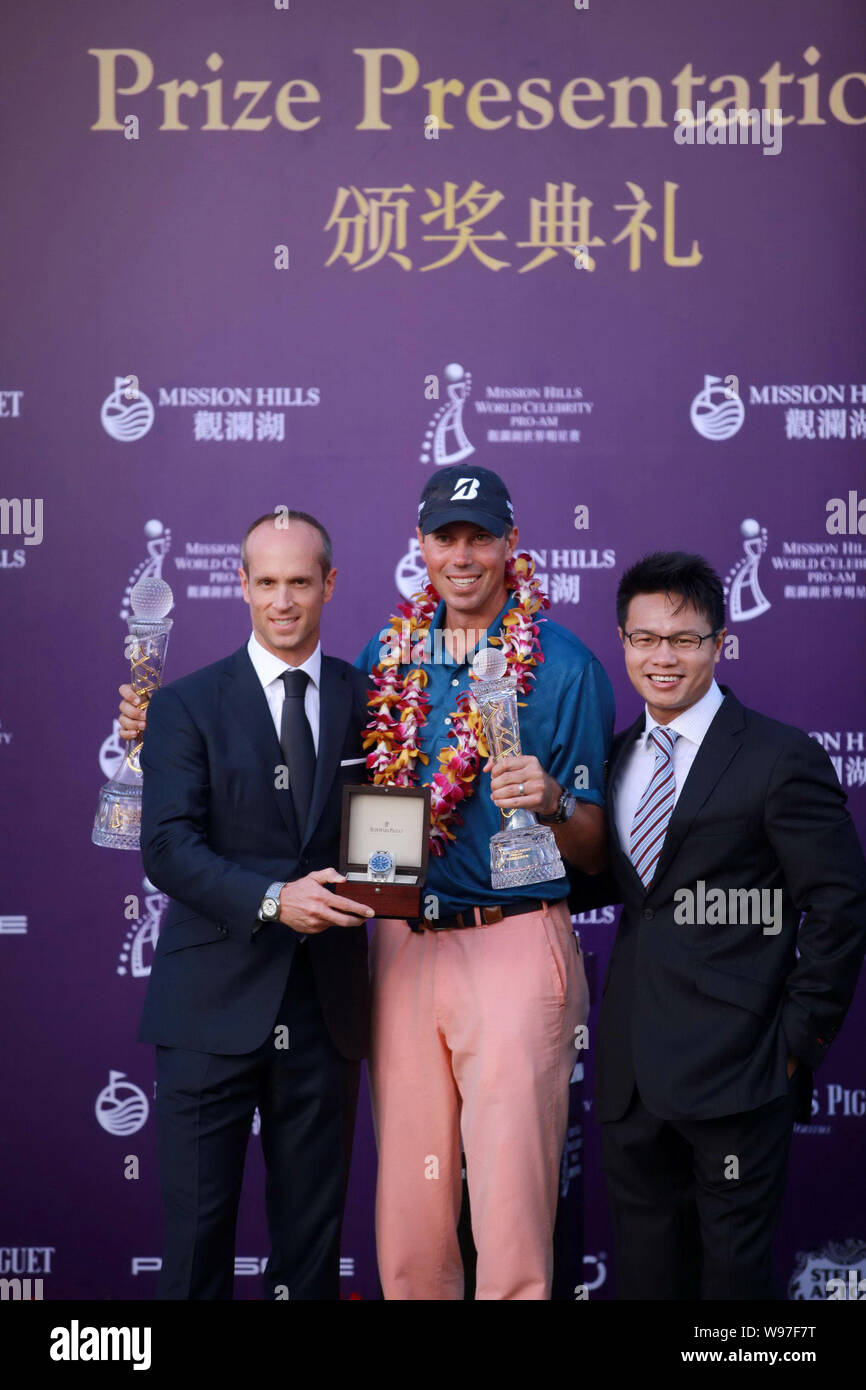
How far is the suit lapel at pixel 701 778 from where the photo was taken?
2.85 metres

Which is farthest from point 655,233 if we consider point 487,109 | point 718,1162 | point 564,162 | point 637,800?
point 718,1162

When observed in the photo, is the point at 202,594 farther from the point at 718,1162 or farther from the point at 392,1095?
the point at 718,1162

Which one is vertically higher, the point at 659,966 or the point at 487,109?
the point at 487,109

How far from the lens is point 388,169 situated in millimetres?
4352

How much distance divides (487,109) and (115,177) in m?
1.17

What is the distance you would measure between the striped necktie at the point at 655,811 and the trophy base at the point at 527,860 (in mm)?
166

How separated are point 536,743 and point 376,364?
5.67 ft

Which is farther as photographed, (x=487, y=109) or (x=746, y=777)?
(x=487, y=109)

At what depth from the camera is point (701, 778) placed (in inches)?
113

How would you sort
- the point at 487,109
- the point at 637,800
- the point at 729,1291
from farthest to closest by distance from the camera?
the point at 487,109 < the point at 637,800 < the point at 729,1291

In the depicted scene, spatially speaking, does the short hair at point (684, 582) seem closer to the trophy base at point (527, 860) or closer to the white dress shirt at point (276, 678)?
the trophy base at point (527, 860)

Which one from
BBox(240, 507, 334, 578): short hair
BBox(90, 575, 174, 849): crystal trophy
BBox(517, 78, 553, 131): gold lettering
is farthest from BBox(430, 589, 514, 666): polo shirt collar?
BBox(517, 78, 553, 131): gold lettering

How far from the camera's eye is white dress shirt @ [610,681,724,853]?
2.95 m

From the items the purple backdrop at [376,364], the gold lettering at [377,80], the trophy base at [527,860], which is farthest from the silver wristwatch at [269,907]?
the gold lettering at [377,80]
